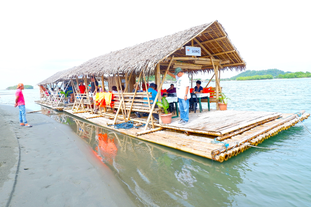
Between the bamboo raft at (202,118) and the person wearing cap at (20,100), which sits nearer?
the bamboo raft at (202,118)

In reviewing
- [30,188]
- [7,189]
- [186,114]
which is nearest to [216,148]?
[186,114]

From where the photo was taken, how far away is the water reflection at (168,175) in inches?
118

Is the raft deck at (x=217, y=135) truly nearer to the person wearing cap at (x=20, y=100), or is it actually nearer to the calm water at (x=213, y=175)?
the calm water at (x=213, y=175)

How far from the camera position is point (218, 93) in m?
8.85

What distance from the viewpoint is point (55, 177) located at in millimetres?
3660

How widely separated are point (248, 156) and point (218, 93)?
4649mm

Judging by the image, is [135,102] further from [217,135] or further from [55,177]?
[55,177]

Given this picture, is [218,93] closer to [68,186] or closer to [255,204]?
[255,204]

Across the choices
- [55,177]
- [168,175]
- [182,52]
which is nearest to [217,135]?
[168,175]

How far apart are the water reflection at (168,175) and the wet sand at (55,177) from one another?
0.90ft

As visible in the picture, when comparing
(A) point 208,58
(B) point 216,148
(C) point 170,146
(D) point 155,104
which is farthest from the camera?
(A) point 208,58

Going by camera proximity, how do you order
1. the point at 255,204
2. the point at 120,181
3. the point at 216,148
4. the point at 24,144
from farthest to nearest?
1. the point at 24,144
2. the point at 216,148
3. the point at 120,181
4. the point at 255,204

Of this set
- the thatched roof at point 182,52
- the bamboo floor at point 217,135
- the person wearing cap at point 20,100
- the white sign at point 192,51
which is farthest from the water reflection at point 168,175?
the person wearing cap at point 20,100

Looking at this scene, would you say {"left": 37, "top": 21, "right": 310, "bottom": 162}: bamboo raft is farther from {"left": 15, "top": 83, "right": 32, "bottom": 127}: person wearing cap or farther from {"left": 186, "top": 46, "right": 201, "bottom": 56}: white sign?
{"left": 15, "top": 83, "right": 32, "bottom": 127}: person wearing cap
